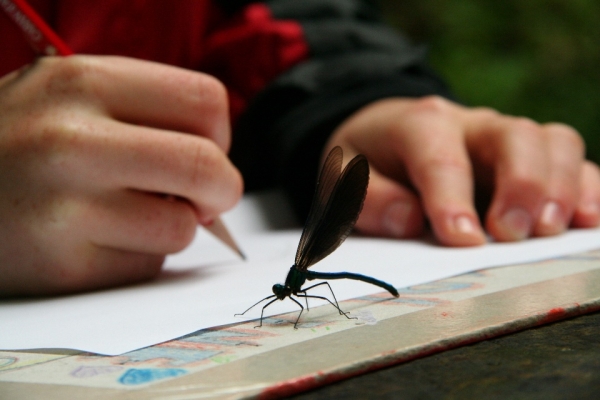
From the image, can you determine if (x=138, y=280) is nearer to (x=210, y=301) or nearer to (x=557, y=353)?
(x=210, y=301)

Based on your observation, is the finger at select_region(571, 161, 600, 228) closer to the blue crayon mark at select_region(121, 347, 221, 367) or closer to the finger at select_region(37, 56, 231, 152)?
the finger at select_region(37, 56, 231, 152)

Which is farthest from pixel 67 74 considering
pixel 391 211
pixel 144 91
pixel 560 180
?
pixel 560 180

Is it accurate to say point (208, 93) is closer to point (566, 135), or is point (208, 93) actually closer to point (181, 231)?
point (181, 231)

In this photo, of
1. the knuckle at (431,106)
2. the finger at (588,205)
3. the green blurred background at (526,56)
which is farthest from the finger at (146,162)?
the green blurred background at (526,56)

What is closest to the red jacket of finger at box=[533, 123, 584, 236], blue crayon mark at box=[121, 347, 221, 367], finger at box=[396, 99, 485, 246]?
finger at box=[396, 99, 485, 246]

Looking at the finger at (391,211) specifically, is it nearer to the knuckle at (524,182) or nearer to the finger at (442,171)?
the finger at (442,171)

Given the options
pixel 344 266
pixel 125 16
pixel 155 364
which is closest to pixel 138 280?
pixel 344 266
